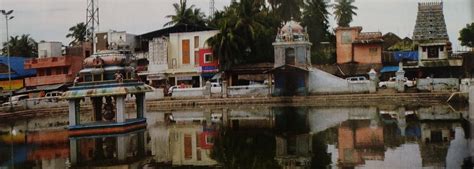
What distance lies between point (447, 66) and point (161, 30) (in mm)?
26665

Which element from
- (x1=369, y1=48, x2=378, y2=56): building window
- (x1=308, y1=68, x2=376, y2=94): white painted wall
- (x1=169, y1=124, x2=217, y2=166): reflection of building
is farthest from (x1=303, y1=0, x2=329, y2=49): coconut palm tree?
(x1=169, y1=124, x2=217, y2=166): reflection of building

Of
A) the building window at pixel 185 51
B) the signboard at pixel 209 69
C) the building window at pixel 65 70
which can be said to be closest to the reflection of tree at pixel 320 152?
the signboard at pixel 209 69

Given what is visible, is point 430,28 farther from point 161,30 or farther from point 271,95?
point 161,30

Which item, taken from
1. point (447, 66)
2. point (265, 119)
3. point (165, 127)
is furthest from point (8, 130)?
point (447, 66)

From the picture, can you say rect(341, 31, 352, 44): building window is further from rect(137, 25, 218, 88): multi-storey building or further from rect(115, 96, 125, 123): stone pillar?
rect(115, 96, 125, 123): stone pillar

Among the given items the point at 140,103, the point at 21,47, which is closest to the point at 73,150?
the point at 140,103

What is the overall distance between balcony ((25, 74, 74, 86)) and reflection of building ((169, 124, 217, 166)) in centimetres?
2745

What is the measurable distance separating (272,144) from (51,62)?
1493 inches

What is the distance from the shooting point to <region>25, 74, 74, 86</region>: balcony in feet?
163

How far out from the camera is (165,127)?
25.0m

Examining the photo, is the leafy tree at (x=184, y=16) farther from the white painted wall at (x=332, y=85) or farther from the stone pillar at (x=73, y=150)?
the stone pillar at (x=73, y=150)

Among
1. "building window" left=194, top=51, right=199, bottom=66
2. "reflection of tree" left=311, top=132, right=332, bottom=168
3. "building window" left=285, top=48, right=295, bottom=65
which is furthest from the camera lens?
"building window" left=194, top=51, right=199, bottom=66

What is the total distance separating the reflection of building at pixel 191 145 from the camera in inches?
585

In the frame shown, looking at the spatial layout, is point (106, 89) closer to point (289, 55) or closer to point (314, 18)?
point (289, 55)
